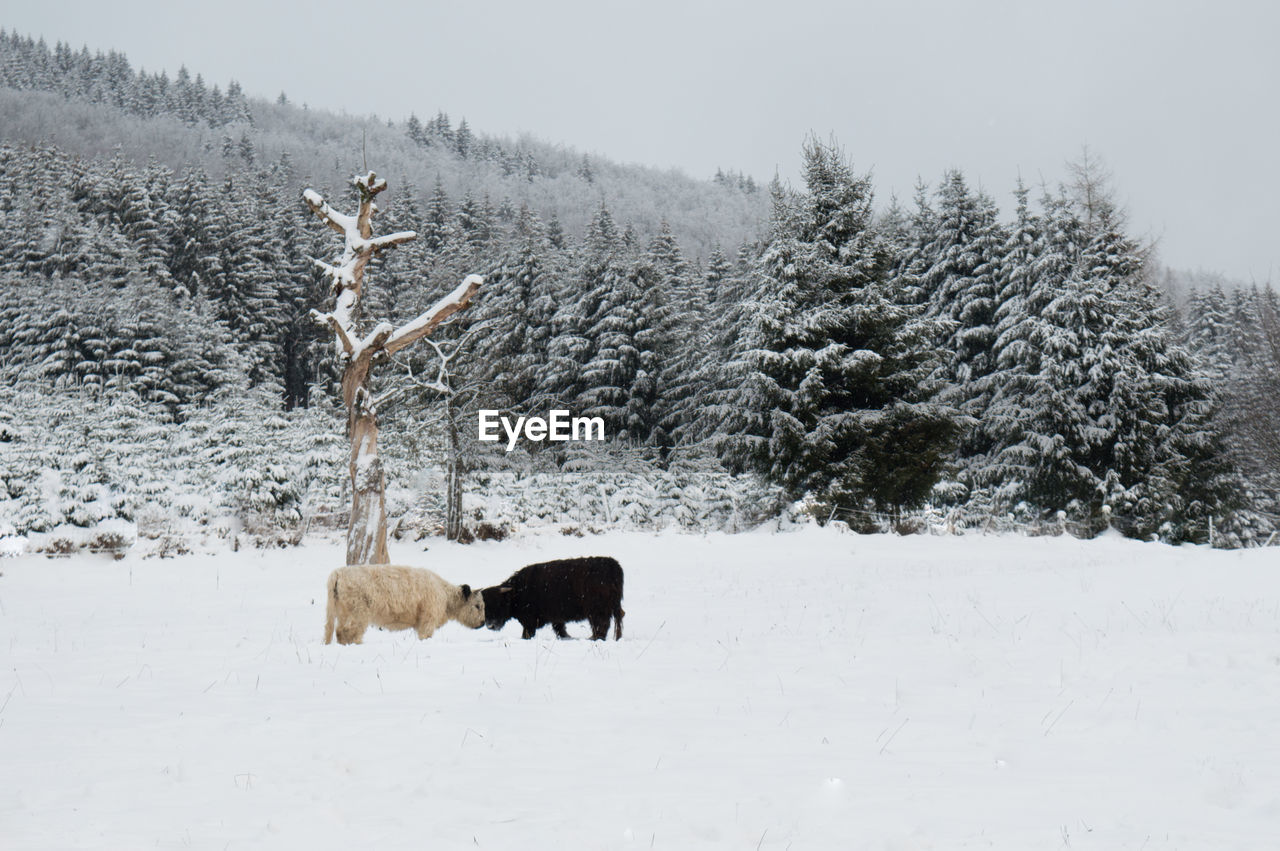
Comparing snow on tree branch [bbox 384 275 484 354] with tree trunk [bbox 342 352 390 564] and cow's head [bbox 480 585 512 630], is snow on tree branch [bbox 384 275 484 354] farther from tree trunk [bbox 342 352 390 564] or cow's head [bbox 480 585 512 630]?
cow's head [bbox 480 585 512 630]

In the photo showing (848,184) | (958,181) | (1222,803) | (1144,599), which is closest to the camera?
(1222,803)

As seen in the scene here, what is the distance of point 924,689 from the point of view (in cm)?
614

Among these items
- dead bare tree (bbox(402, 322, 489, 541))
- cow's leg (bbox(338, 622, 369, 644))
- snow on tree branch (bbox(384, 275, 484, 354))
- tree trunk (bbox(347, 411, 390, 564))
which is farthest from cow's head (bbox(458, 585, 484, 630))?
dead bare tree (bbox(402, 322, 489, 541))

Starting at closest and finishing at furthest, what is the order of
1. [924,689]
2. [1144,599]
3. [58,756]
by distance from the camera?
[58,756], [924,689], [1144,599]

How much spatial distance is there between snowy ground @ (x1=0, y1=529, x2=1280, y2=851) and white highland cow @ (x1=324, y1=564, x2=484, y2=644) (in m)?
0.37

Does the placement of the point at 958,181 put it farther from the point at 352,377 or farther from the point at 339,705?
the point at 339,705

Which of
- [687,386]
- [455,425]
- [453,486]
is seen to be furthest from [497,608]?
[687,386]

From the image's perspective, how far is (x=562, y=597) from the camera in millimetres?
9875

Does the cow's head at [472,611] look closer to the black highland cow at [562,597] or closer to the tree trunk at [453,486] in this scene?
the black highland cow at [562,597]

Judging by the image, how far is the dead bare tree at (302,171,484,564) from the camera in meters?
14.4

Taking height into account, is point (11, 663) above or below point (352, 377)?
below

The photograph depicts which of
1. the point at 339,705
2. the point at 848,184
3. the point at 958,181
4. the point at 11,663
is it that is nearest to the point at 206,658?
the point at 11,663

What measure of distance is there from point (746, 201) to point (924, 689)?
143802mm

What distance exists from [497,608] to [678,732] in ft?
18.4
